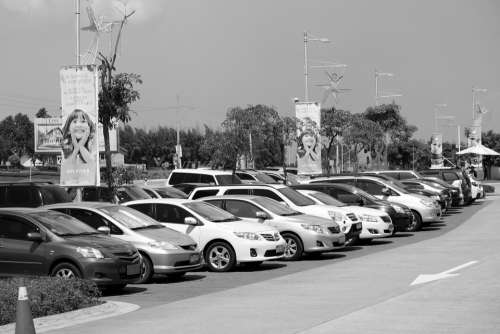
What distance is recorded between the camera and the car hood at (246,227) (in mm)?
17422

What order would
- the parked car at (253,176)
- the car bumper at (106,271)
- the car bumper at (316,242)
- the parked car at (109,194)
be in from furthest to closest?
the parked car at (253,176), the parked car at (109,194), the car bumper at (316,242), the car bumper at (106,271)

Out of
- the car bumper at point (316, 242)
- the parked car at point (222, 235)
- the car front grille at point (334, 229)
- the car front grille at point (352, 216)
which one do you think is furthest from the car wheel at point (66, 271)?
the car front grille at point (352, 216)

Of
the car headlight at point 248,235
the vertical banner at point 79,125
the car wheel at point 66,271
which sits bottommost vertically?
the car wheel at point 66,271

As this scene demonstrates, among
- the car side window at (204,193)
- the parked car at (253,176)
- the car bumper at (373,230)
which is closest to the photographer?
the car side window at (204,193)

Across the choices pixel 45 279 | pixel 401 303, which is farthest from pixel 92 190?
pixel 401 303

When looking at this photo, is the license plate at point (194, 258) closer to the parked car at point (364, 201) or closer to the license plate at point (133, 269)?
the license plate at point (133, 269)

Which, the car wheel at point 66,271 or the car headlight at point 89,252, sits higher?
the car headlight at point 89,252

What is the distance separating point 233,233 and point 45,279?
5929 millimetres

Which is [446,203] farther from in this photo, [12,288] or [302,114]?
[12,288]

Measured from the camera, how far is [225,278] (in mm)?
16297

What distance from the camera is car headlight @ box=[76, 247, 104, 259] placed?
44.5 feet

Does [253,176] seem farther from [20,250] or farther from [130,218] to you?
[20,250]

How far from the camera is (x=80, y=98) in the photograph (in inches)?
880

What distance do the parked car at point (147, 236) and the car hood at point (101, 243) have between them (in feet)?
1.89
